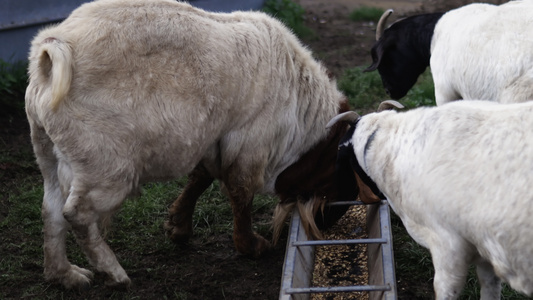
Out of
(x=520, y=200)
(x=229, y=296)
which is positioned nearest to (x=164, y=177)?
(x=229, y=296)

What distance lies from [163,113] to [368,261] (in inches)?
66.7

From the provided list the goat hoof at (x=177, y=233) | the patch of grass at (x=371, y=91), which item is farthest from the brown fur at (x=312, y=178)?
the patch of grass at (x=371, y=91)

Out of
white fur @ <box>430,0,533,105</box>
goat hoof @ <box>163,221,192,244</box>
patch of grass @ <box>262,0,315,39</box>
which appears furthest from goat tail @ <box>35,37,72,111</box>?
patch of grass @ <box>262,0,315,39</box>

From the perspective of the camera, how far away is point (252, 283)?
14.3 feet

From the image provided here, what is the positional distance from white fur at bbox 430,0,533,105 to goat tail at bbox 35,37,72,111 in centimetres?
261

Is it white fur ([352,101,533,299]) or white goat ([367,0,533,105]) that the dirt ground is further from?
white goat ([367,0,533,105])

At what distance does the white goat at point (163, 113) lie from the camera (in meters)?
3.75

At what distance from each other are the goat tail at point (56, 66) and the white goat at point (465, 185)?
5.56ft

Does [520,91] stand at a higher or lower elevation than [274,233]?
higher

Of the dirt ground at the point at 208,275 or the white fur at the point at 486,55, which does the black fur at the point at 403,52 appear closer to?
the white fur at the point at 486,55

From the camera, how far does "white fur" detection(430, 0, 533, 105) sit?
4.20m

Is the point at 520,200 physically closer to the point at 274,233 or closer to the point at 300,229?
the point at 300,229

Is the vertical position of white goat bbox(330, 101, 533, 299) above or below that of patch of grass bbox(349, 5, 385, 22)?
above

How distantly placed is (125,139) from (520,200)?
211 centimetres
